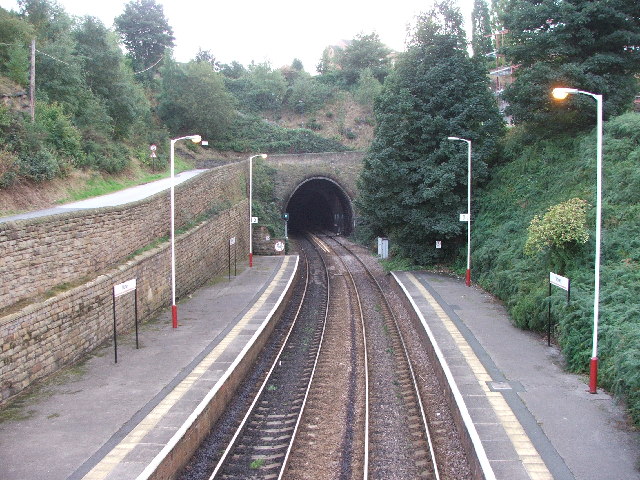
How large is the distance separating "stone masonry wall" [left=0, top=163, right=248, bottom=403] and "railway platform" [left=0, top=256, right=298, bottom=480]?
1.48 feet

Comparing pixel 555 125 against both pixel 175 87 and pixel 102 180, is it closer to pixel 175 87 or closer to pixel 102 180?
pixel 102 180

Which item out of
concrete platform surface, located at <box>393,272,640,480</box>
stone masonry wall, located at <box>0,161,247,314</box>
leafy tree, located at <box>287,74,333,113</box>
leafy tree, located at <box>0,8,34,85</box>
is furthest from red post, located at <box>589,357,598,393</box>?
leafy tree, located at <box>287,74,333,113</box>

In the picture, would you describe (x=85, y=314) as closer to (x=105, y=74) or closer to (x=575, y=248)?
(x=575, y=248)

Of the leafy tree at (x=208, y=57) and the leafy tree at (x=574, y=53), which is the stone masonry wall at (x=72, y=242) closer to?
the leafy tree at (x=574, y=53)

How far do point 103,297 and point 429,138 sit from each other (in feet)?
51.7

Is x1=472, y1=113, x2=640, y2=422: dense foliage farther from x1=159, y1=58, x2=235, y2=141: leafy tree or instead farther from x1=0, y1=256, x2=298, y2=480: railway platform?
x1=159, y1=58, x2=235, y2=141: leafy tree

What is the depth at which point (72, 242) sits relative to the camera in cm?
1334

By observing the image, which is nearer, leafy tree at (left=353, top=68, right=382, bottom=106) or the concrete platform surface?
the concrete platform surface

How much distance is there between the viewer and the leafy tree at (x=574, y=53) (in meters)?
20.5

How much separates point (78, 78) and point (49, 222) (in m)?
17.3

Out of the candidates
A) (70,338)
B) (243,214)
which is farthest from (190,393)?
(243,214)

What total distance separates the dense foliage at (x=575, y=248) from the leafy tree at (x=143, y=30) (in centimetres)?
3935

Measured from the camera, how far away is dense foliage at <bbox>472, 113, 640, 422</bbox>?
11508 mm

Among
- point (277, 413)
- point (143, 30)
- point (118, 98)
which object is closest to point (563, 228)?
point (277, 413)
